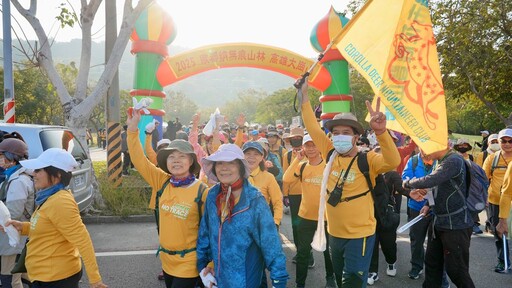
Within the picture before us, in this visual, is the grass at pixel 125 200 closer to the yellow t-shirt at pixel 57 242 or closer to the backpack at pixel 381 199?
the backpack at pixel 381 199

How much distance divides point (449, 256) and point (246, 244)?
7.13 feet

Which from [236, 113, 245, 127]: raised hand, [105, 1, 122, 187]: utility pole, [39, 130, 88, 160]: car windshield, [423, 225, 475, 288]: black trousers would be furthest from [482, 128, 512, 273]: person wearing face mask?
[105, 1, 122, 187]: utility pole

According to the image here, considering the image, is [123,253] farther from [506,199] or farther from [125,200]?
[506,199]

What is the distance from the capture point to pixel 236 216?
2.46 metres

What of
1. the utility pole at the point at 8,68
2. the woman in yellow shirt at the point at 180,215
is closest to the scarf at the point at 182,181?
the woman in yellow shirt at the point at 180,215

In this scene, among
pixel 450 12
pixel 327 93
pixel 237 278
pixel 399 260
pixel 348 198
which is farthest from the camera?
pixel 450 12

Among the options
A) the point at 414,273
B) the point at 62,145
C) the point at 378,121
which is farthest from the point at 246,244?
the point at 62,145

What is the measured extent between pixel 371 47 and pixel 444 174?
1.33m

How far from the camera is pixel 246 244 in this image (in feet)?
8.02

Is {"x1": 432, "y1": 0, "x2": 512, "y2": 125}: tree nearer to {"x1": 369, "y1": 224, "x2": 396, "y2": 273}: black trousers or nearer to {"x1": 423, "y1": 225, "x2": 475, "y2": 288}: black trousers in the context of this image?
{"x1": 369, "y1": 224, "x2": 396, "y2": 273}: black trousers

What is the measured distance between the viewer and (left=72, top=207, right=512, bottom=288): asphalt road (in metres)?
4.55

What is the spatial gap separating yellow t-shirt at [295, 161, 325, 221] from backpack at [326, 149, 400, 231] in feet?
2.21

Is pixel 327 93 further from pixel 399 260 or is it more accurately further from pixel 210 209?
pixel 210 209

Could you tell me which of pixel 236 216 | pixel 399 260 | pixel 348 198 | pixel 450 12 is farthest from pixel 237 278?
pixel 450 12
